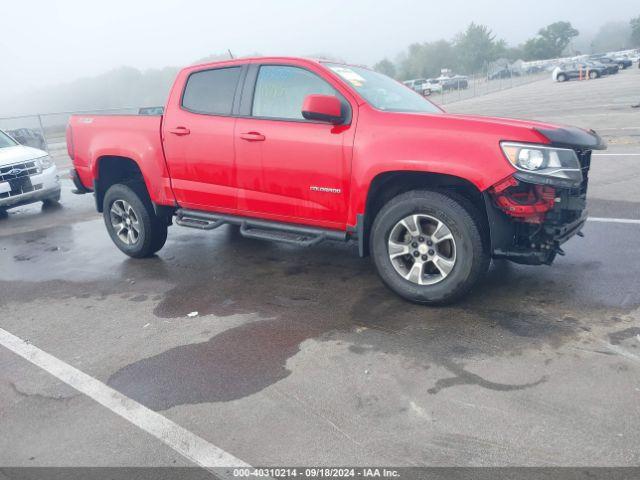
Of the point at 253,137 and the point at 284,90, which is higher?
the point at 284,90

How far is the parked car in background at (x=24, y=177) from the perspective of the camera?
8.97m

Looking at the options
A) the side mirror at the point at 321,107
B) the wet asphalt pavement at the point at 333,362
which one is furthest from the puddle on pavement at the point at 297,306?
the side mirror at the point at 321,107

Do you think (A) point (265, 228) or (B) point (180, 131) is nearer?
(A) point (265, 228)

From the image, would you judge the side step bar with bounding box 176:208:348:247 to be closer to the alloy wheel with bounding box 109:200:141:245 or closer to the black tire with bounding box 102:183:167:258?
the black tire with bounding box 102:183:167:258

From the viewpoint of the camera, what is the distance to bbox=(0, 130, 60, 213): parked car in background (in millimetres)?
8969

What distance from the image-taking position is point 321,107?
4.22m

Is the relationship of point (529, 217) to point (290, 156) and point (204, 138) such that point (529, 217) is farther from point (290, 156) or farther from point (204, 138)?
point (204, 138)

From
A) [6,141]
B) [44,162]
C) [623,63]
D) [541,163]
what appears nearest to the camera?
[541,163]

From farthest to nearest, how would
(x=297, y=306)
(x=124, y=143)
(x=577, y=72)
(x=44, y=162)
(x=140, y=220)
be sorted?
(x=577, y=72), (x=44, y=162), (x=140, y=220), (x=124, y=143), (x=297, y=306)

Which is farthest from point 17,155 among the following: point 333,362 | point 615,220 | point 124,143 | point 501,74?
point 501,74

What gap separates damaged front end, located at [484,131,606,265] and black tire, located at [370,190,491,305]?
149mm

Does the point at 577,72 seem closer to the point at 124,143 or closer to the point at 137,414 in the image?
the point at 124,143

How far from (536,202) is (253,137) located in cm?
237

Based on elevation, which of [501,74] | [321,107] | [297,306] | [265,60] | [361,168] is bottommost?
[501,74]
